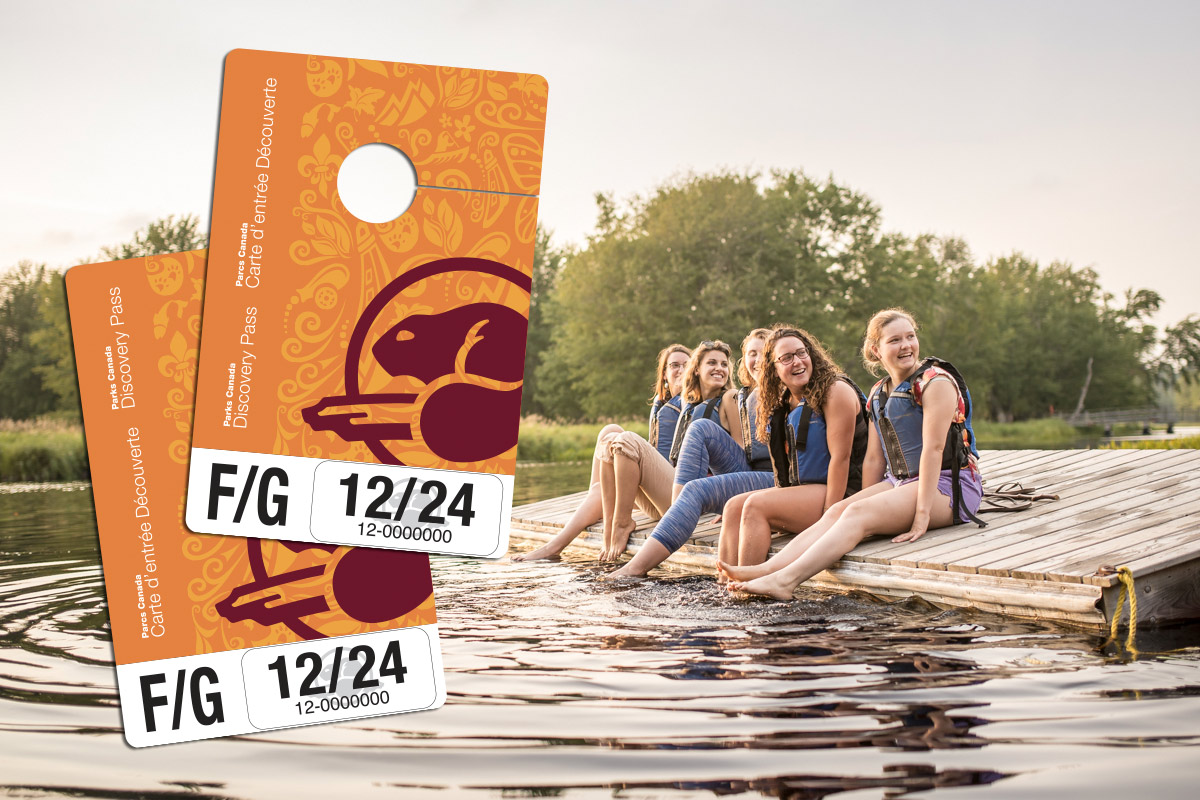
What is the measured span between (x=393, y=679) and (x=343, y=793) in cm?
42

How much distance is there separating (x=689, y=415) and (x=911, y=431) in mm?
2056

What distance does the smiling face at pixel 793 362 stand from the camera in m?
5.88

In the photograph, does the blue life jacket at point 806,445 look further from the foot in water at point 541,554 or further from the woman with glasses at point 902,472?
the foot in water at point 541,554

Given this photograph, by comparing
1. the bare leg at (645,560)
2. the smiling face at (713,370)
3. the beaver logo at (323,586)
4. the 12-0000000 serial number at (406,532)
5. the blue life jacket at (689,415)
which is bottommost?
the bare leg at (645,560)

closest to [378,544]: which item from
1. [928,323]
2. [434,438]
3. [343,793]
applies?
[434,438]

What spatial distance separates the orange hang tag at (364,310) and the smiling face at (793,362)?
154 inches

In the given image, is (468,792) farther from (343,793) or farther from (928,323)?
(928,323)

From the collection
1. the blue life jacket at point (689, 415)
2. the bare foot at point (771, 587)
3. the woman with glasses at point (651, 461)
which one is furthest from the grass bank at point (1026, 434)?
the bare foot at point (771, 587)

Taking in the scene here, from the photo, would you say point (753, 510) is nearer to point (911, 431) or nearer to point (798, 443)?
point (798, 443)

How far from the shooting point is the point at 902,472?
5.72 m

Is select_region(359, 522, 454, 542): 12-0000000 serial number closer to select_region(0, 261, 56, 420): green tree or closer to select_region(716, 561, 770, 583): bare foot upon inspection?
select_region(716, 561, 770, 583): bare foot

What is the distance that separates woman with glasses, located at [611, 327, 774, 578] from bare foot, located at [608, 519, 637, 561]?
41 cm

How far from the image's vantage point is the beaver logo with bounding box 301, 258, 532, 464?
2088 mm

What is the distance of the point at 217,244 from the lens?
6.64ft
